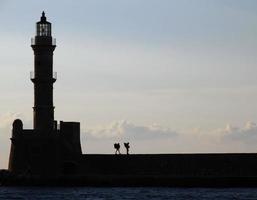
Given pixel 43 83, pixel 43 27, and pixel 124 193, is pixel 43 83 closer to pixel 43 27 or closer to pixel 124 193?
pixel 43 27

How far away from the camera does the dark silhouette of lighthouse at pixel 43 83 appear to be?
3602 inches

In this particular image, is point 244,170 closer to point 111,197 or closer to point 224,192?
point 224,192

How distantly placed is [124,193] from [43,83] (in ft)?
41.7

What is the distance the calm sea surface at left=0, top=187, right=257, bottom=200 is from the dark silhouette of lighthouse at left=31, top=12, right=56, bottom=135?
5.18 m

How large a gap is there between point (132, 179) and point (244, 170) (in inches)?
306

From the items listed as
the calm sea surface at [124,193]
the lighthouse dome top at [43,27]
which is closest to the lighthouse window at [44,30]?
the lighthouse dome top at [43,27]

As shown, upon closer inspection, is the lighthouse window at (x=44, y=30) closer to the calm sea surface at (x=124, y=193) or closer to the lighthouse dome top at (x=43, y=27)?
the lighthouse dome top at (x=43, y=27)

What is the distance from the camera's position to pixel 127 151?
9281 centimetres

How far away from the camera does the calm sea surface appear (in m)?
78.1

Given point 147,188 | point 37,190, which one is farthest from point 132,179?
point 37,190

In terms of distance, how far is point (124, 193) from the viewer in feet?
272

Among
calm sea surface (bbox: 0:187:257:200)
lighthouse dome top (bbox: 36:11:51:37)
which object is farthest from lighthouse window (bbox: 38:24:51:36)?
calm sea surface (bbox: 0:187:257:200)

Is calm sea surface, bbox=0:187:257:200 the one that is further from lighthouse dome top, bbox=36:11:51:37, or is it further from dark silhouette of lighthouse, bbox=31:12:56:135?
lighthouse dome top, bbox=36:11:51:37

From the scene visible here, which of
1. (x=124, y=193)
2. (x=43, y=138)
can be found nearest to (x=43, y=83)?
(x=43, y=138)
